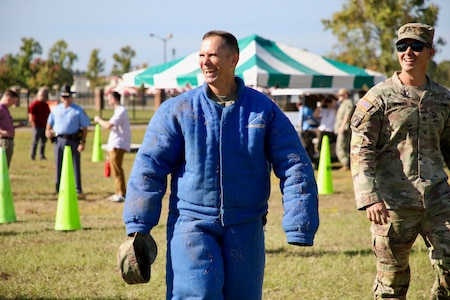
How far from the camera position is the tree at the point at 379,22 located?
34.0 metres

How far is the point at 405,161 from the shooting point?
533 centimetres

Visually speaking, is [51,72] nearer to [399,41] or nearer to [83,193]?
[83,193]

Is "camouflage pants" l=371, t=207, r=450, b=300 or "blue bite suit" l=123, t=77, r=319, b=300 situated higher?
"blue bite suit" l=123, t=77, r=319, b=300

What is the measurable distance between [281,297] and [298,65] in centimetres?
1139

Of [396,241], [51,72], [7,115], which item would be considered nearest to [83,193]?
[7,115]

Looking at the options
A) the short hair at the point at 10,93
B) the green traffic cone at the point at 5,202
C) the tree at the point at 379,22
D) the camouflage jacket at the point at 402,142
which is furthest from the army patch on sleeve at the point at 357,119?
the tree at the point at 379,22

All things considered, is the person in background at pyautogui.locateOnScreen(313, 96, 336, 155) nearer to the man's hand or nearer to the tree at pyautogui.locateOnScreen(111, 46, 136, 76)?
the man's hand

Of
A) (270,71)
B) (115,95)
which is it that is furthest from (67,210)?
(270,71)

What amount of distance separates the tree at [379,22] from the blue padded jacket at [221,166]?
99.3 feet

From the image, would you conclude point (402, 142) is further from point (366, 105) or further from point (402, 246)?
point (402, 246)

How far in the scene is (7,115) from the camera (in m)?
13.5

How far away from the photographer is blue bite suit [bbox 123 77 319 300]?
13.9ft

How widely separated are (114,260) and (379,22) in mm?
28021

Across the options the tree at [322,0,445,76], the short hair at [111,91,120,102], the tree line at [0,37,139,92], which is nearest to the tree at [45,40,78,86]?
the tree line at [0,37,139,92]
